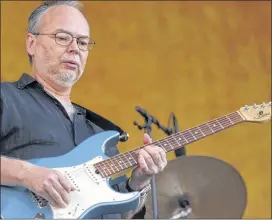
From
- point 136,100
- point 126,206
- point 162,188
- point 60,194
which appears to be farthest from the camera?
point 136,100

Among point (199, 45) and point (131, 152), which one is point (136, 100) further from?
point (131, 152)

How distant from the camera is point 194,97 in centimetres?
318

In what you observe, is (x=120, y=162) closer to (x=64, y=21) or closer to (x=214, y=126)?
(x=214, y=126)

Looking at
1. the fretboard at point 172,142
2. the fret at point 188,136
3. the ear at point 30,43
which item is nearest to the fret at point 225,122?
the fretboard at point 172,142

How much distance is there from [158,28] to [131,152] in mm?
1771

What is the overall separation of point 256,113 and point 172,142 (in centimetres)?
30

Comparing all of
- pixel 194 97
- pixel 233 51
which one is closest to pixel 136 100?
pixel 194 97

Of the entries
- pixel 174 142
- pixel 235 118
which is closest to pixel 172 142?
pixel 174 142

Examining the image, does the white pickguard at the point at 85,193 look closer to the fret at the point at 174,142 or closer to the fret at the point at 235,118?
the fret at the point at 174,142

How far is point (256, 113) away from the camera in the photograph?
173 cm

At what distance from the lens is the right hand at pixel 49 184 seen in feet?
4.27

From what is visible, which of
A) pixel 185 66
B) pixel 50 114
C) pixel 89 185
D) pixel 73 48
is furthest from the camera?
pixel 185 66

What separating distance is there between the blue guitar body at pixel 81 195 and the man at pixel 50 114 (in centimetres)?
3

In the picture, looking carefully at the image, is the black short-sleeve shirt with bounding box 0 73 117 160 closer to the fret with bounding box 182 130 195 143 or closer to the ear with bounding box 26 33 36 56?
the ear with bounding box 26 33 36 56
